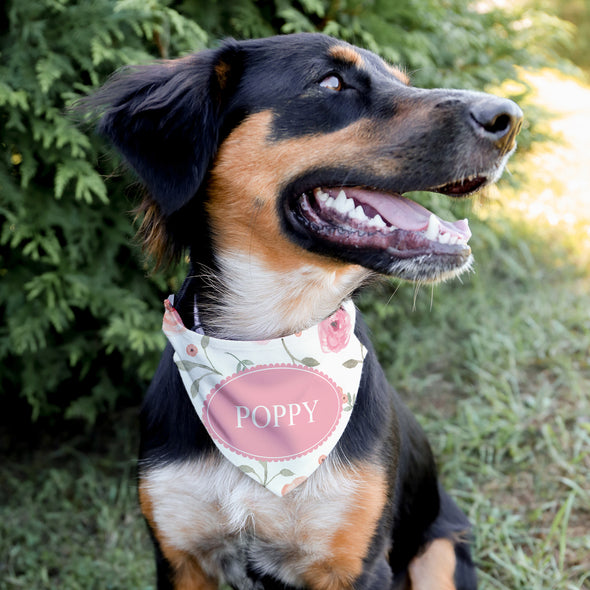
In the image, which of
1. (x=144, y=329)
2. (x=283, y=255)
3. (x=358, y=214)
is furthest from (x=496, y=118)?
(x=144, y=329)

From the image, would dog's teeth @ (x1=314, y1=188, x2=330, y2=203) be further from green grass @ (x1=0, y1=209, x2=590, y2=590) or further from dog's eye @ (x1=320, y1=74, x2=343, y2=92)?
green grass @ (x1=0, y1=209, x2=590, y2=590)

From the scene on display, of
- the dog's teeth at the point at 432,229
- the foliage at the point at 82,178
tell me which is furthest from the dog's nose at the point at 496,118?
the foliage at the point at 82,178

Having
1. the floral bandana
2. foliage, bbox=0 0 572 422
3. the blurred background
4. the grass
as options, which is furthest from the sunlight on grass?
the floral bandana

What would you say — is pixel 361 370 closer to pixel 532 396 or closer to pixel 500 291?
pixel 532 396

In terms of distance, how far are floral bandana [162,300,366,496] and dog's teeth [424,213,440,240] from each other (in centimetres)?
52

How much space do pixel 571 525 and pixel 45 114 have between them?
356 centimetres

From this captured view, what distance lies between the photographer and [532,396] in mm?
4488

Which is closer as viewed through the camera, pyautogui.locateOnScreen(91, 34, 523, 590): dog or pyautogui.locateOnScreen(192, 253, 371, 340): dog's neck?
pyautogui.locateOnScreen(91, 34, 523, 590): dog

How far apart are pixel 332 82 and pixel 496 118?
0.62 meters

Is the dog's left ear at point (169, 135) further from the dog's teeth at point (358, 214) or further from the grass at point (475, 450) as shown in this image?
the grass at point (475, 450)

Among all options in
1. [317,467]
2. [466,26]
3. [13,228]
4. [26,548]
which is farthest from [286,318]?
[466,26]

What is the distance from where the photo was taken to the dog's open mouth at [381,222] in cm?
233

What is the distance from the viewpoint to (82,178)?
11.9 ft

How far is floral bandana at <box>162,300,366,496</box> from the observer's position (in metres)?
2.52
